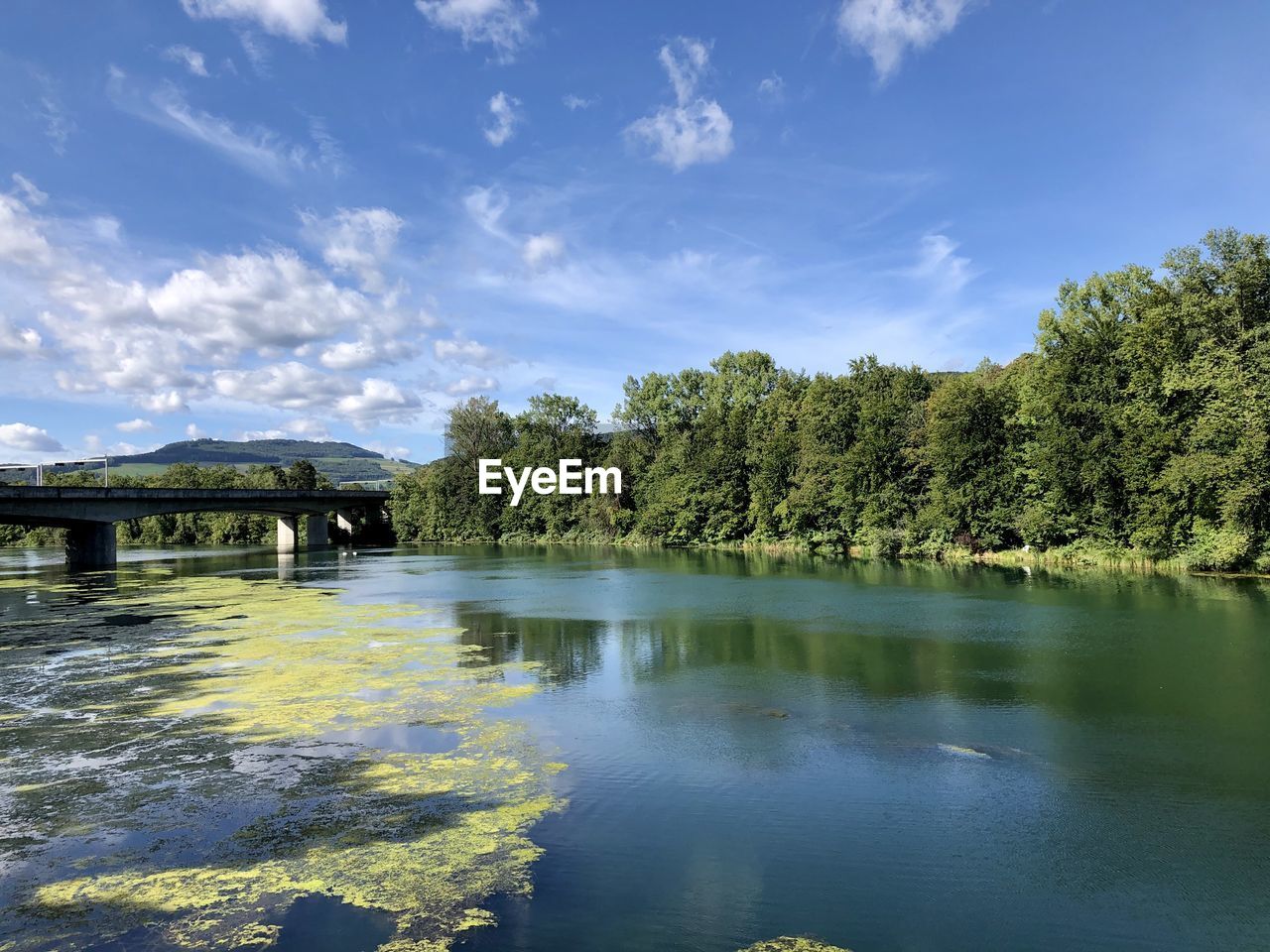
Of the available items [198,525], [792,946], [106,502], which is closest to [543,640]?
[792,946]

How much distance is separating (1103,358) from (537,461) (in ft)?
212

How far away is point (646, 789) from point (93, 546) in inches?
2477

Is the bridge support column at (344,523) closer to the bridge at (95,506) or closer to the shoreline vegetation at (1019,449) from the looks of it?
the bridge at (95,506)

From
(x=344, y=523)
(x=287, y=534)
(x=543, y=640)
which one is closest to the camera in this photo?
(x=543, y=640)

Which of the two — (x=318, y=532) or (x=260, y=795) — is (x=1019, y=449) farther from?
(x=318, y=532)

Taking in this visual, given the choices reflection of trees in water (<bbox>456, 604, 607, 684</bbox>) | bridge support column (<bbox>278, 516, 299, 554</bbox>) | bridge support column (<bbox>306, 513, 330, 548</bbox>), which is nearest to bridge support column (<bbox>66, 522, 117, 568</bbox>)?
bridge support column (<bbox>278, 516, 299, 554</bbox>)

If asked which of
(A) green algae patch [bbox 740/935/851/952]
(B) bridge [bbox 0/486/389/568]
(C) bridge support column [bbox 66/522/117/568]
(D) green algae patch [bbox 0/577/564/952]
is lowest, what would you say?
(A) green algae patch [bbox 740/935/851/952]

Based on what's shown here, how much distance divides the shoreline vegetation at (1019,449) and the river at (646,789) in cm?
1593

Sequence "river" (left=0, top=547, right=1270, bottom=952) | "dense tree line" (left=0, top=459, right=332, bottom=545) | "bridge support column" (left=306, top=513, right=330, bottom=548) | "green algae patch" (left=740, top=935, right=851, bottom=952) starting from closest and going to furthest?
Result: 1. "green algae patch" (left=740, top=935, right=851, bottom=952)
2. "river" (left=0, top=547, right=1270, bottom=952)
3. "bridge support column" (left=306, top=513, right=330, bottom=548)
4. "dense tree line" (left=0, top=459, right=332, bottom=545)

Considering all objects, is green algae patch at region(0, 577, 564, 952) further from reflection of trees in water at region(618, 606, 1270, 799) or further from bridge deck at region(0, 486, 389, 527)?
bridge deck at region(0, 486, 389, 527)

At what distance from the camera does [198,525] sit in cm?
11644

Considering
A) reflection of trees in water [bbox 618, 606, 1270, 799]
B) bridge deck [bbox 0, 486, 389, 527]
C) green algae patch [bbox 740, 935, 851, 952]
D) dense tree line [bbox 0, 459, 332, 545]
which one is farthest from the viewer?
dense tree line [bbox 0, 459, 332, 545]

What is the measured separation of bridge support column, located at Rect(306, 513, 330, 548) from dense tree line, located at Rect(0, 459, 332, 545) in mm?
18433

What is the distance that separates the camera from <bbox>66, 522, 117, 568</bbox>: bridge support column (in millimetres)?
57906
